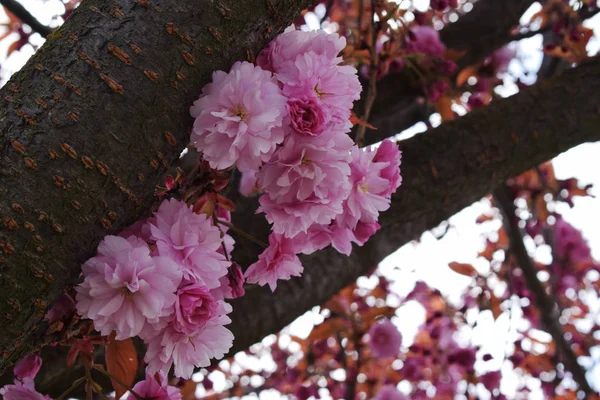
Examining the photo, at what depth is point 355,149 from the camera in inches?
34.6

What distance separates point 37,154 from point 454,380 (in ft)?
12.6

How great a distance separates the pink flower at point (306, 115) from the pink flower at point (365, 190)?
14 centimetres

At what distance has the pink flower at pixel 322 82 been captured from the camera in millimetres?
753

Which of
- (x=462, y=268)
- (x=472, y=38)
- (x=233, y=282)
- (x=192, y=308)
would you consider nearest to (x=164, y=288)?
(x=192, y=308)

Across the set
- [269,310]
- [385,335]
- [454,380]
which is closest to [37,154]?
[269,310]

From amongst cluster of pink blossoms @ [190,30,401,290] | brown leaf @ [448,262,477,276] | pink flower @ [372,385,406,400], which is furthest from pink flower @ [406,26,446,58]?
pink flower @ [372,385,406,400]

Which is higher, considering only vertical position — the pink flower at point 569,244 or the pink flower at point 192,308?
the pink flower at point 192,308

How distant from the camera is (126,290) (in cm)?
70

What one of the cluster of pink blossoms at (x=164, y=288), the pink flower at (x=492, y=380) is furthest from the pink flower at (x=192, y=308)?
the pink flower at (x=492, y=380)

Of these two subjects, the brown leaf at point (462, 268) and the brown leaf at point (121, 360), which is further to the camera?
the brown leaf at point (462, 268)

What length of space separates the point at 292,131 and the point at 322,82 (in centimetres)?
10

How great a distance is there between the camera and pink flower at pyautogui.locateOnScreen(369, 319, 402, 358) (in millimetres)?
2908

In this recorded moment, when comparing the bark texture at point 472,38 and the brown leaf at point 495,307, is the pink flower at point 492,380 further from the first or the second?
the bark texture at point 472,38

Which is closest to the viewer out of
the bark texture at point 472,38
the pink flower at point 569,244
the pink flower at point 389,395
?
the bark texture at point 472,38
